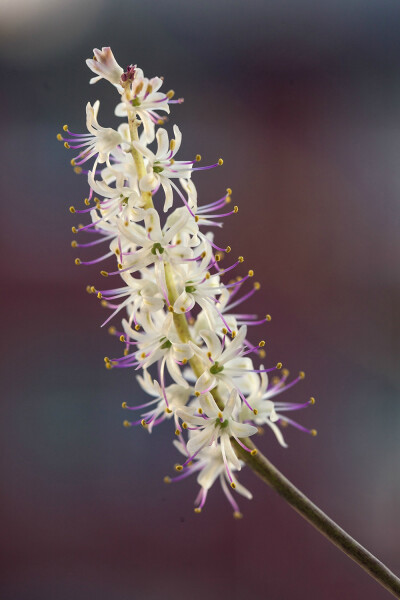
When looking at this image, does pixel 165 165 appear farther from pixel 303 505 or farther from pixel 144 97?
pixel 303 505

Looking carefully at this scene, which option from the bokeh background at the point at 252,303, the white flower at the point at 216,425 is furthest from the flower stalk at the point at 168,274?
the bokeh background at the point at 252,303

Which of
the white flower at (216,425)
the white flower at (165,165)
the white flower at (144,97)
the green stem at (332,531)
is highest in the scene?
the white flower at (144,97)

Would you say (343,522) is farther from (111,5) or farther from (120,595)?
(111,5)

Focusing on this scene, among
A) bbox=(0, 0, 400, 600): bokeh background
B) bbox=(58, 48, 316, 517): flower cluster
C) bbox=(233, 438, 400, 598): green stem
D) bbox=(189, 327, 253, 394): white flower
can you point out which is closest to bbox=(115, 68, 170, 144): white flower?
bbox=(58, 48, 316, 517): flower cluster

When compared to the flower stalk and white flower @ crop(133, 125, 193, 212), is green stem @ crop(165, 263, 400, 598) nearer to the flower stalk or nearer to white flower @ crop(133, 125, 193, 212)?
the flower stalk

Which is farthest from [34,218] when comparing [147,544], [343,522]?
[343,522]

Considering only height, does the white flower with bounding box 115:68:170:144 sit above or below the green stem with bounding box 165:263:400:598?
above

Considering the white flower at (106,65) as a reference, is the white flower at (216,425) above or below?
below

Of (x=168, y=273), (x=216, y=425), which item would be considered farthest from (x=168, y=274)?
(x=216, y=425)

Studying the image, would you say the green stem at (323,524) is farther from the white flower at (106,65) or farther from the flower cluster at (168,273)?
the white flower at (106,65)
